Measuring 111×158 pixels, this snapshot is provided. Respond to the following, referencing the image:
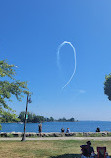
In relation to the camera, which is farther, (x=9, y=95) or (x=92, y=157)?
(x=9, y=95)

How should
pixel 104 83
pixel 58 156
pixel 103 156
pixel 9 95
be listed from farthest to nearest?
1. pixel 104 83
2. pixel 58 156
3. pixel 9 95
4. pixel 103 156

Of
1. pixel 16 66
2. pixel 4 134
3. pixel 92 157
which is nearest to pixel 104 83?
pixel 16 66

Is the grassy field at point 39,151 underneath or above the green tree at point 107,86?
underneath

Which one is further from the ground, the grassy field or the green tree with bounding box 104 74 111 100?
the green tree with bounding box 104 74 111 100

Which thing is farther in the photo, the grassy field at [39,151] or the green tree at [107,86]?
the green tree at [107,86]

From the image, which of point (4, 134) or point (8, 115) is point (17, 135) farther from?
point (8, 115)

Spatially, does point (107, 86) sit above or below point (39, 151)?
above

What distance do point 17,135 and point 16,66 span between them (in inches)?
563

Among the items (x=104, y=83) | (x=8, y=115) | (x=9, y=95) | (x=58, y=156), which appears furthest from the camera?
(x=104, y=83)

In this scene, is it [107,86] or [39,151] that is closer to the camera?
[39,151]

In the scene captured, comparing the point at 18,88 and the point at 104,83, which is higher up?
the point at 104,83

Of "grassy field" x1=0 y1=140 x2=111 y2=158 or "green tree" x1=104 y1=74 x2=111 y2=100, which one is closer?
"grassy field" x1=0 y1=140 x2=111 y2=158

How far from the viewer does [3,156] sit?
465 inches

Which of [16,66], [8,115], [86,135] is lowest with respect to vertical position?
[86,135]
